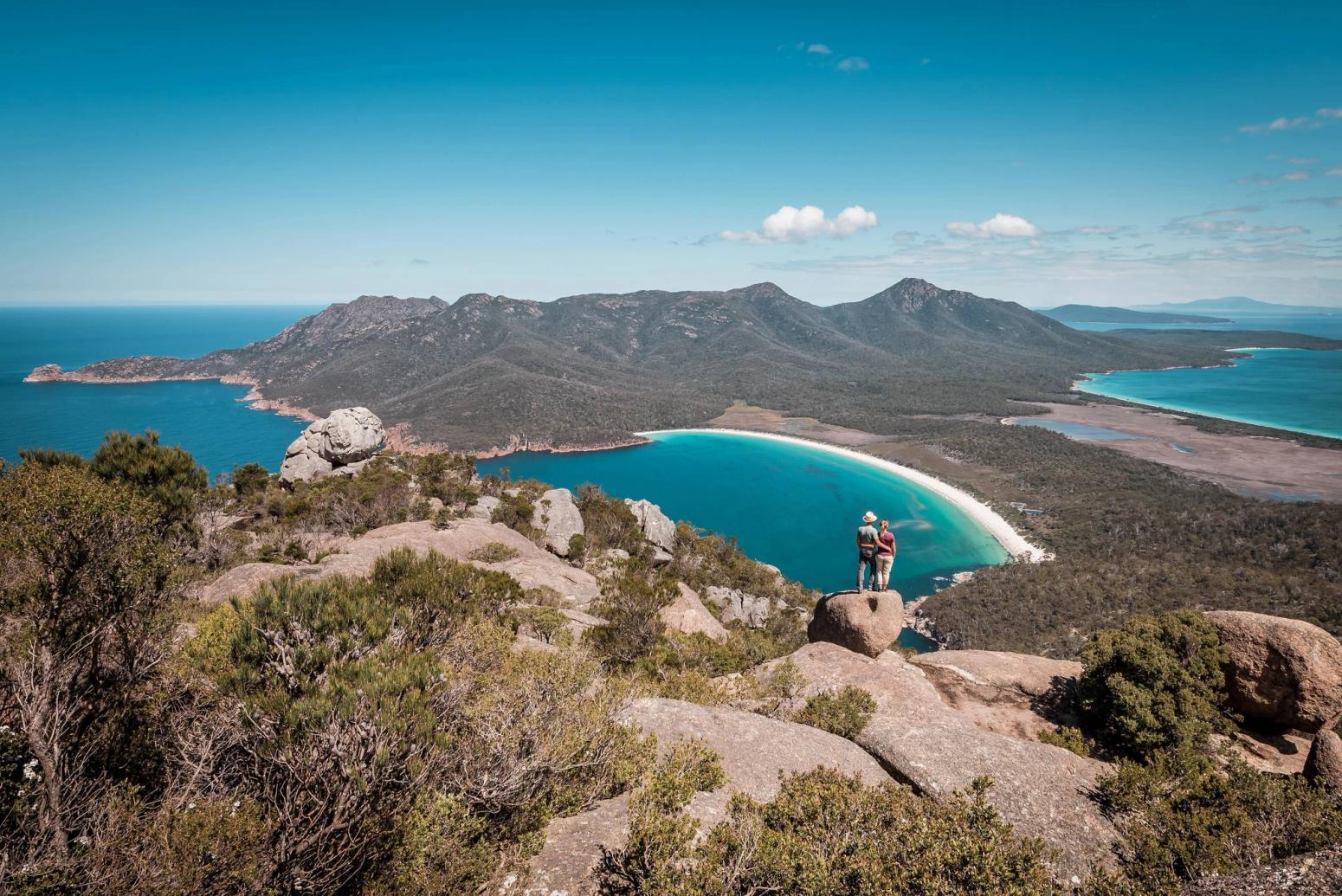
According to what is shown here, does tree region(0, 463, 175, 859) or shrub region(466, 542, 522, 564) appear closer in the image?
tree region(0, 463, 175, 859)

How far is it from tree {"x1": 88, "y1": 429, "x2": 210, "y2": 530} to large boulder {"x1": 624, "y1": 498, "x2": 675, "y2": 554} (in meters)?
34.9

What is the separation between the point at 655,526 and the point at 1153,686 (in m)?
42.2

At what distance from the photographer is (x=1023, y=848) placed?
7648mm

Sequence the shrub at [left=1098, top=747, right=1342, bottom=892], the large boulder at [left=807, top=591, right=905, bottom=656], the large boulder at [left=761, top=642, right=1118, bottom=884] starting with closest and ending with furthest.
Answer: the shrub at [left=1098, top=747, right=1342, bottom=892] → the large boulder at [left=761, top=642, right=1118, bottom=884] → the large boulder at [left=807, top=591, right=905, bottom=656]

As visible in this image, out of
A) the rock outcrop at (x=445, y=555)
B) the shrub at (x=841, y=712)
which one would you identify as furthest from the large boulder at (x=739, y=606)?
the shrub at (x=841, y=712)

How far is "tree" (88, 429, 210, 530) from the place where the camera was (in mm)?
23891

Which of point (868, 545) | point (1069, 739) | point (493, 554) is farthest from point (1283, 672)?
point (493, 554)

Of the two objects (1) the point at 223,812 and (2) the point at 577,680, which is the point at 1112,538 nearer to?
(2) the point at 577,680

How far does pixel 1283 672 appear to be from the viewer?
14.8 meters

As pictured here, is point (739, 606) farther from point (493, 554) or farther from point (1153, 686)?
point (1153, 686)

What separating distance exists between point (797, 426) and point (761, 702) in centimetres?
17875

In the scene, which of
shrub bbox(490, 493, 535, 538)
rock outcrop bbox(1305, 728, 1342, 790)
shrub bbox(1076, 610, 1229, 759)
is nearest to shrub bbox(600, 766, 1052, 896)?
rock outcrop bbox(1305, 728, 1342, 790)

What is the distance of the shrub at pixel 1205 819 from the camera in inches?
360

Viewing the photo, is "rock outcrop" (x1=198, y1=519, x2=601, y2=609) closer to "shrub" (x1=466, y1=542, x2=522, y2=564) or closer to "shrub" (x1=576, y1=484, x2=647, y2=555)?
"shrub" (x1=466, y1=542, x2=522, y2=564)
